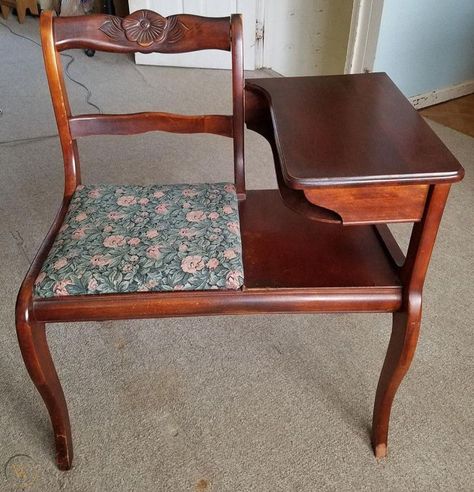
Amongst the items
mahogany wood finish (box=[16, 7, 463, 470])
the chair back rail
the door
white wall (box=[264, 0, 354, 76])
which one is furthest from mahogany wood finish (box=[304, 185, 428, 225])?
white wall (box=[264, 0, 354, 76])

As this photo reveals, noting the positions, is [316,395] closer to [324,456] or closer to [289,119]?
[324,456]

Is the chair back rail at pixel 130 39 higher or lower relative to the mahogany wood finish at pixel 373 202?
higher

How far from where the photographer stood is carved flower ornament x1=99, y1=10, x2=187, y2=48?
41.2 inches

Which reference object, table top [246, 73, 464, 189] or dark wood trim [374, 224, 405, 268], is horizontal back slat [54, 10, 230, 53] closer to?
table top [246, 73, 464, 189]

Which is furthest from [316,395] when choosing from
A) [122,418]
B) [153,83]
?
[153,83]

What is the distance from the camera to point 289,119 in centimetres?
92

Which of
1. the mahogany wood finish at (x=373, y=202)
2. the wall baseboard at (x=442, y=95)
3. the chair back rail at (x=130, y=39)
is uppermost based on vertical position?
the chair back rail at (x=130, y=39)

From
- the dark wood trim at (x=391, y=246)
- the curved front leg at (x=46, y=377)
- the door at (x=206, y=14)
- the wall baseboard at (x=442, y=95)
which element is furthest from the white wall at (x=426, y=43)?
the curved front leg at (x=46, y=377)

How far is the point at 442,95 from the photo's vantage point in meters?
2.69

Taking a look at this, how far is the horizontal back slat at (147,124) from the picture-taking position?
1113 millimetres

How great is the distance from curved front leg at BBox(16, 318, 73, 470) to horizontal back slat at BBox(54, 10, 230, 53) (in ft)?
1.77

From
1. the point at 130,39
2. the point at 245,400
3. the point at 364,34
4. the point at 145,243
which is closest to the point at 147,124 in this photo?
the point at 130,39

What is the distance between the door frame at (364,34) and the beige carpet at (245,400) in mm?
953

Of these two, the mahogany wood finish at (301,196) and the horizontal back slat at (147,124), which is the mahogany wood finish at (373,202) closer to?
the mahogany wood finish at (301,196)
